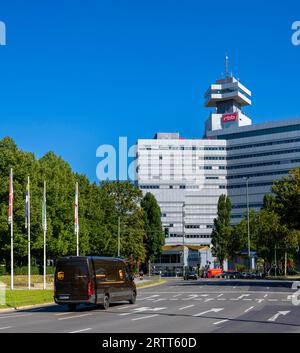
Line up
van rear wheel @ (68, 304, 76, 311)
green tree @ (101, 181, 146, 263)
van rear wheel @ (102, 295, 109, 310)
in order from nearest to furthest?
van rear wheel @ (102, 295, 109, 310), van rear wheel @ (68, 304, 76, 311), green tree @ (101, 181, 146, 263)

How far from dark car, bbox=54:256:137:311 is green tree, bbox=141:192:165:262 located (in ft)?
294

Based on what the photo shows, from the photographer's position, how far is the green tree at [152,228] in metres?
120

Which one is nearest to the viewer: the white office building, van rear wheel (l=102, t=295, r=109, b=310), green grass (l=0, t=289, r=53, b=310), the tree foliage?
van rear wheel (l=102, t=295, r=109, b=310)

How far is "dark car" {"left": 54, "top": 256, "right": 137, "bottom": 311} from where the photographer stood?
91.9ft

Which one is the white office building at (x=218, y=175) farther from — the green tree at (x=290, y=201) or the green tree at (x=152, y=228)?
the green tree at (x=290, y=201)

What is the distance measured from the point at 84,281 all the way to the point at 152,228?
93.3m

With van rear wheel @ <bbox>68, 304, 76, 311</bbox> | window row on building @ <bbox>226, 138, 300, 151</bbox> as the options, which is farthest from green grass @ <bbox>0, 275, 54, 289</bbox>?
window row on building @ <bbox>226, 138, 300, 151</bbox>

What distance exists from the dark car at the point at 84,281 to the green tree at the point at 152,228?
294 ft

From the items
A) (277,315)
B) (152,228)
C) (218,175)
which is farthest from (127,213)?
(218,175)

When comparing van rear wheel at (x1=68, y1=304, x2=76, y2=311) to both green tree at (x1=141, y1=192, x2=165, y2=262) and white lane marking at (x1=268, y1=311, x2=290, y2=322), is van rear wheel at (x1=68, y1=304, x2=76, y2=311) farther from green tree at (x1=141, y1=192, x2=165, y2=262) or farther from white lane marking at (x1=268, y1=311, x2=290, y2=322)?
green tree at (x1=141, y1=192, x2=165, y2=262)

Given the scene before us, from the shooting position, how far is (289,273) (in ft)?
360

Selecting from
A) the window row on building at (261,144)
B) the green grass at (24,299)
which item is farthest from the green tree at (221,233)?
the green grass at (24,299)
